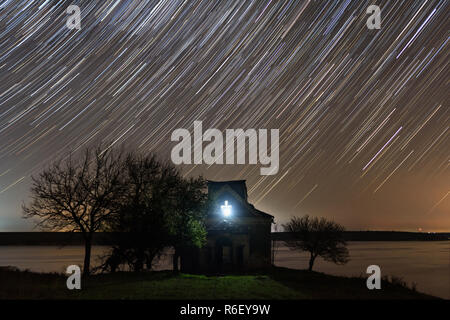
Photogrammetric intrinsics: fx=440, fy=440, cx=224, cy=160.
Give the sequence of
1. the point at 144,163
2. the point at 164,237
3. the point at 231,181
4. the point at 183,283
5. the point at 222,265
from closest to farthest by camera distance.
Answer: the point at 183,283 → the point at 164,237 → the point at 144,163 → the point at 222,265 → the point at 231,181

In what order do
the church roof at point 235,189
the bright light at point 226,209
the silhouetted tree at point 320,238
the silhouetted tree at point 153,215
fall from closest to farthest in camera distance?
the silhouetted tree at point 153,215
the bright light at point 226,209
the church roof at point 235,189
the silhouetted tree at point 320,238

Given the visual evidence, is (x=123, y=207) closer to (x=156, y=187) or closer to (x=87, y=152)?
(x=156, y=187)

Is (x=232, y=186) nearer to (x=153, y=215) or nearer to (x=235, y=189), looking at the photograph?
(x=235, y=189)

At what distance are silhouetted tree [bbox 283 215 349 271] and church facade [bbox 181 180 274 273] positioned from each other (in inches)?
531

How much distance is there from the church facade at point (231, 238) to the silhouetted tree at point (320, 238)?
44.2ft

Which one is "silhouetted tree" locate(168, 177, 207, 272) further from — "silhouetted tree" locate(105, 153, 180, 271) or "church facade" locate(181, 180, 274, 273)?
"church facade" locate(181, 180, 274, 273)

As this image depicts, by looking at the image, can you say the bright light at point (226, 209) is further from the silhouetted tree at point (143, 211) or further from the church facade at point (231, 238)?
the silhouetted tree at point (143, 211)

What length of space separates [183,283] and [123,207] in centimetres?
1160

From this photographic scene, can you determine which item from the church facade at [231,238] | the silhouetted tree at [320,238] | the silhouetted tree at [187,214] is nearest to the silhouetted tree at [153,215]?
the silhouetted tree at [187,214]

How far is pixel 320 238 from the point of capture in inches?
2286

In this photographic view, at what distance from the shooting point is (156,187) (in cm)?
3772

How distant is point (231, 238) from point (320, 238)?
60.5 ft

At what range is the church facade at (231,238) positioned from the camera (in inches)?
1716
